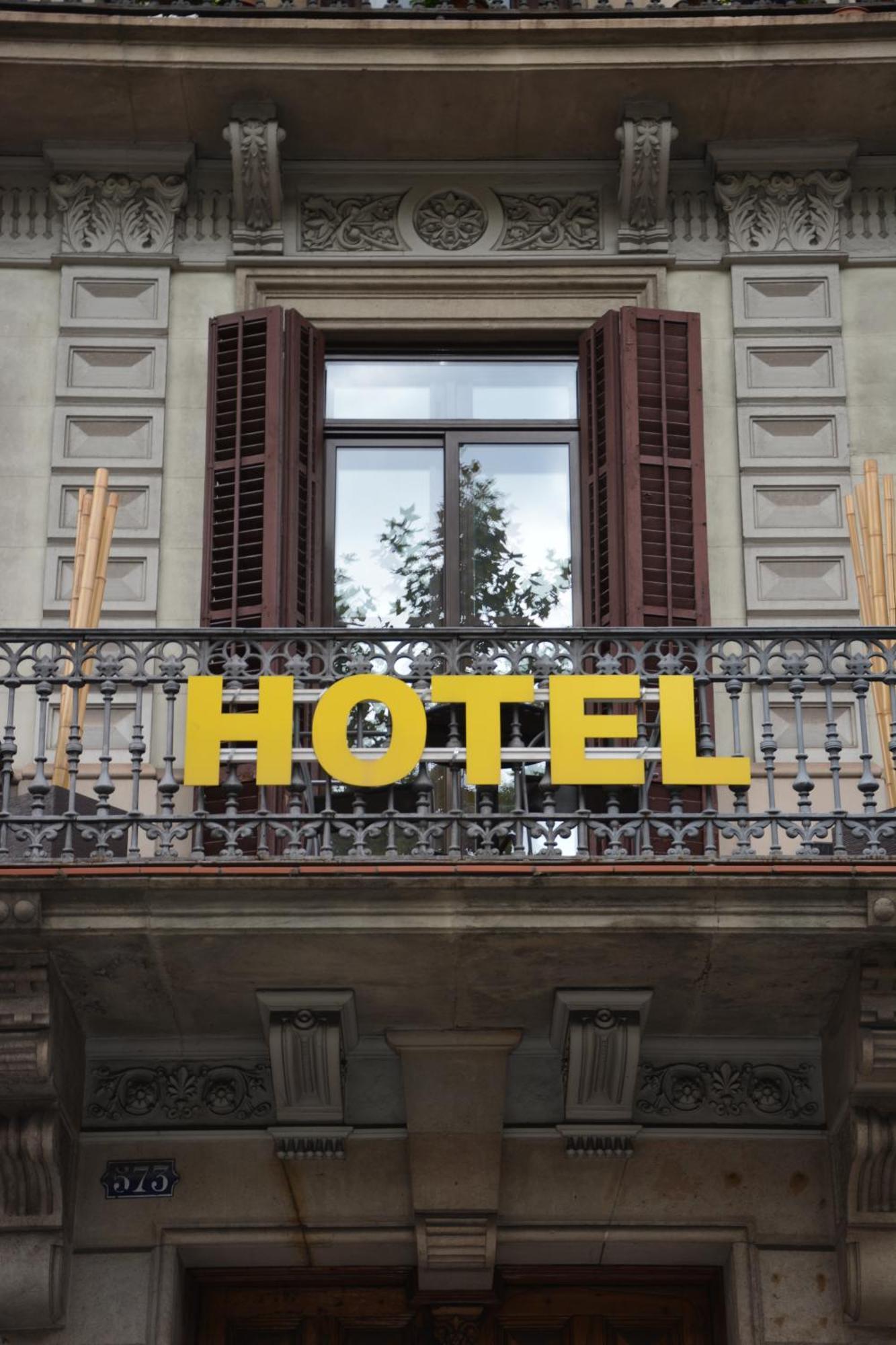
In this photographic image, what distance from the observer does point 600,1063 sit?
11102mm

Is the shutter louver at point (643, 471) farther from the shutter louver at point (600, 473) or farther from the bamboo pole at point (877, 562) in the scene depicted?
the bamboo pole at point (877, 562)

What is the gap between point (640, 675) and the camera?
11.0 m

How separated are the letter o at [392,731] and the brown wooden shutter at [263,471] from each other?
1.80 meters

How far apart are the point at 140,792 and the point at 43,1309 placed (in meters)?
2.86

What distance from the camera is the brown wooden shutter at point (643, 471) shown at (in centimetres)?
1295

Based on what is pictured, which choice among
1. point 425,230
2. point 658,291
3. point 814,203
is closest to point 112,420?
point 425,230

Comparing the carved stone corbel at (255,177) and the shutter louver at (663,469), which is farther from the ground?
the carved stone corbel at (255,177)

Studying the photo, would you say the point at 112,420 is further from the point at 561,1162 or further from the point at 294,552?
the point at 561,1162

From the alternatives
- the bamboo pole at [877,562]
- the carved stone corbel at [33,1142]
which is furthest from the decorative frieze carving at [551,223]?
the carved stone corbel at [33,1142]

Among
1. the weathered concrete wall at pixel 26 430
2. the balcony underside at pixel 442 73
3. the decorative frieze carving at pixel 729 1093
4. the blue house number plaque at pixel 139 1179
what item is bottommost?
the blue house number plaque at pixel 139 1179

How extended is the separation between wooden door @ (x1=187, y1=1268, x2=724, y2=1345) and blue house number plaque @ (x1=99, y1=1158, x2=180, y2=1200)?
0.67 metres

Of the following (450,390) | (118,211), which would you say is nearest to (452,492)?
(450,390)

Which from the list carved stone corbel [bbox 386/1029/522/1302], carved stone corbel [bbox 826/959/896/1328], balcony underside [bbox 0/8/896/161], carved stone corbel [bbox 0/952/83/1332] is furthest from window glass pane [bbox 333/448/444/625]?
carved stone corbel [bbox 826/959/896/1328]

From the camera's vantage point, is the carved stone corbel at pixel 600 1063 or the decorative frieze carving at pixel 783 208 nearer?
the carved stone corbel at pixel 600 1063
